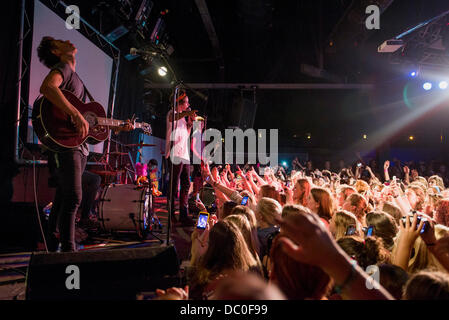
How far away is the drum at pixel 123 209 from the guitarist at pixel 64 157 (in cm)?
122

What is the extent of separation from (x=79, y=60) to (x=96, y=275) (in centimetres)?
481

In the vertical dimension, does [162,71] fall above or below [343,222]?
above

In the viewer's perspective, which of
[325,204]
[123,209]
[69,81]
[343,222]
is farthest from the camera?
[123,209]

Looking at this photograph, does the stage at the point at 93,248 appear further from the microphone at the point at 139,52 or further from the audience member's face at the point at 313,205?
the microphone at the point at 139,52

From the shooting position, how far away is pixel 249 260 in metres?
1.57

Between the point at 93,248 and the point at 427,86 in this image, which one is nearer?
the point at 93,248

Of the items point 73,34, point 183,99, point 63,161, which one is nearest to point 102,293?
point 63,161

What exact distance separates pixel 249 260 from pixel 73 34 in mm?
5361

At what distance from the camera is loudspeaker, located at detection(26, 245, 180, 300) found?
1.60m

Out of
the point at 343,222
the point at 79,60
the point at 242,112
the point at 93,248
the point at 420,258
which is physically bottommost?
the point at 93,248

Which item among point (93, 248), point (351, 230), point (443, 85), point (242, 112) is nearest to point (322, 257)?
point (351, 230)

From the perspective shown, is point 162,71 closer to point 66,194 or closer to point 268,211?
point 66,194

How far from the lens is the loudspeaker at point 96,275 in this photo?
1.60 metres

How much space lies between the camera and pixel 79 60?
5.15m
